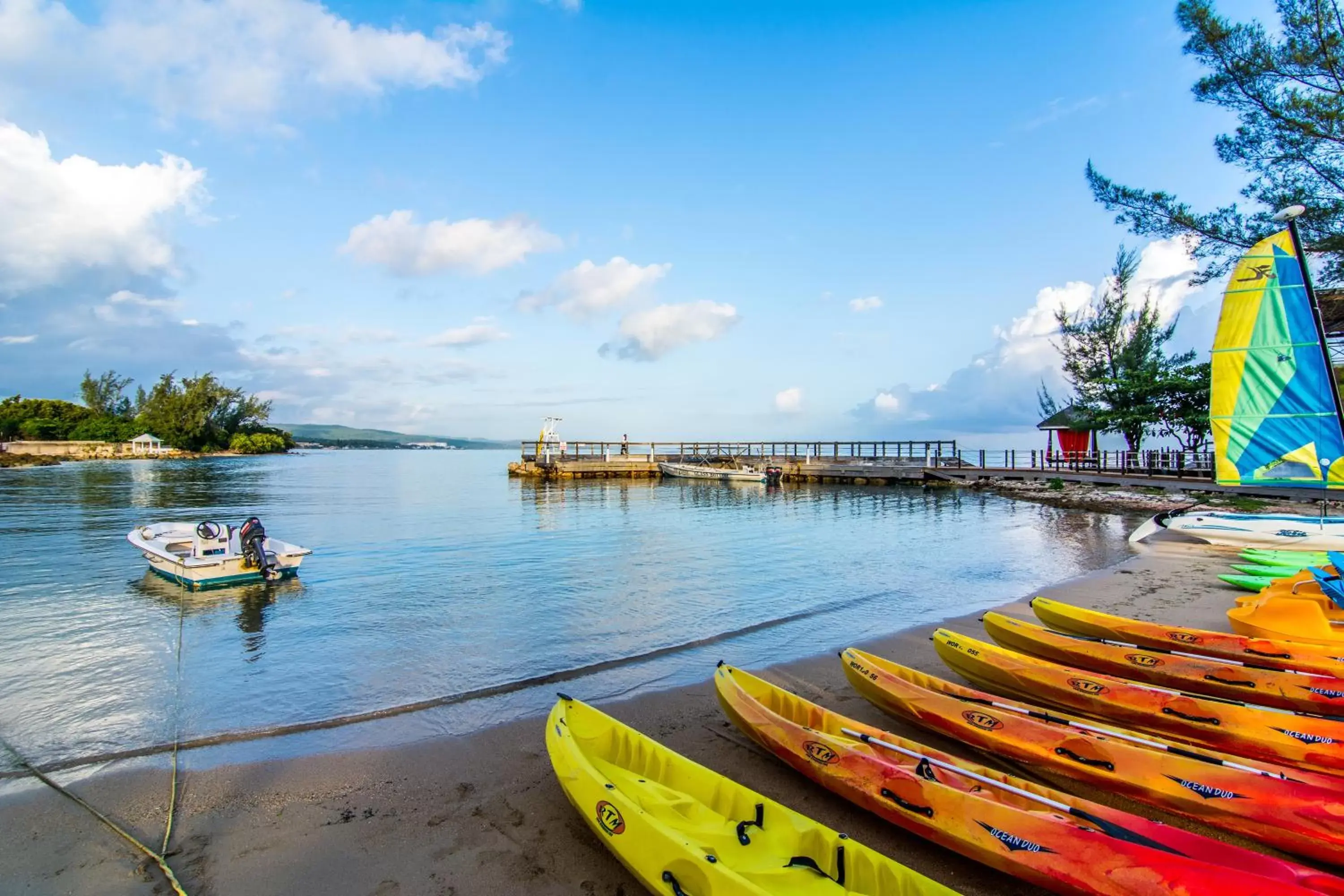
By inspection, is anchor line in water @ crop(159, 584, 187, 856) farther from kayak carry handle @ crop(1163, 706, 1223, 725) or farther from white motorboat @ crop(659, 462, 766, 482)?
white motorboat @ crop(659, 462, 766, 482)

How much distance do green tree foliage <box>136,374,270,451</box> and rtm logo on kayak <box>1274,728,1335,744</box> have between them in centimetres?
13185

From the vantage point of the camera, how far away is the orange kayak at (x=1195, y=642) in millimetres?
5945

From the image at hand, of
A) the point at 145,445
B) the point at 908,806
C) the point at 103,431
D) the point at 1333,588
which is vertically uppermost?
the point at 103,431

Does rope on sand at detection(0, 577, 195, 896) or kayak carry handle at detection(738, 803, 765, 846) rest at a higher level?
kayak carry handle at detection(738, 803, 765, 846)

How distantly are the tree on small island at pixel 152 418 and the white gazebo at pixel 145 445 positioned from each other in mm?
4434

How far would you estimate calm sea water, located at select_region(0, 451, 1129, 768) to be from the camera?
23.6ft

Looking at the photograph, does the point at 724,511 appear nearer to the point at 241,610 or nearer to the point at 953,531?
the point at 953,531

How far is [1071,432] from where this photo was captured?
38312 millimetres

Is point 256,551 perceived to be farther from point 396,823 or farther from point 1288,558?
point 1288,558

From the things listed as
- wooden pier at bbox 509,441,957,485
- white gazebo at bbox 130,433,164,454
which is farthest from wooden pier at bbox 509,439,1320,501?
white gazebo at bbox 130,433,164,454

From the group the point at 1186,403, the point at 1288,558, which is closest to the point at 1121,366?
the point at 1186,403

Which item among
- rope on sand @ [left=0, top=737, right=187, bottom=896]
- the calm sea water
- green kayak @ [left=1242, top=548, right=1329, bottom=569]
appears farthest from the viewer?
green kayak @ [left=1242, top=548, right=1329, bottom=569]

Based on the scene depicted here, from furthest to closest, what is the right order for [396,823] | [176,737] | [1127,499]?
[1127,499] < [176,737] < [396,823]

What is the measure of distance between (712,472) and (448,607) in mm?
39924
